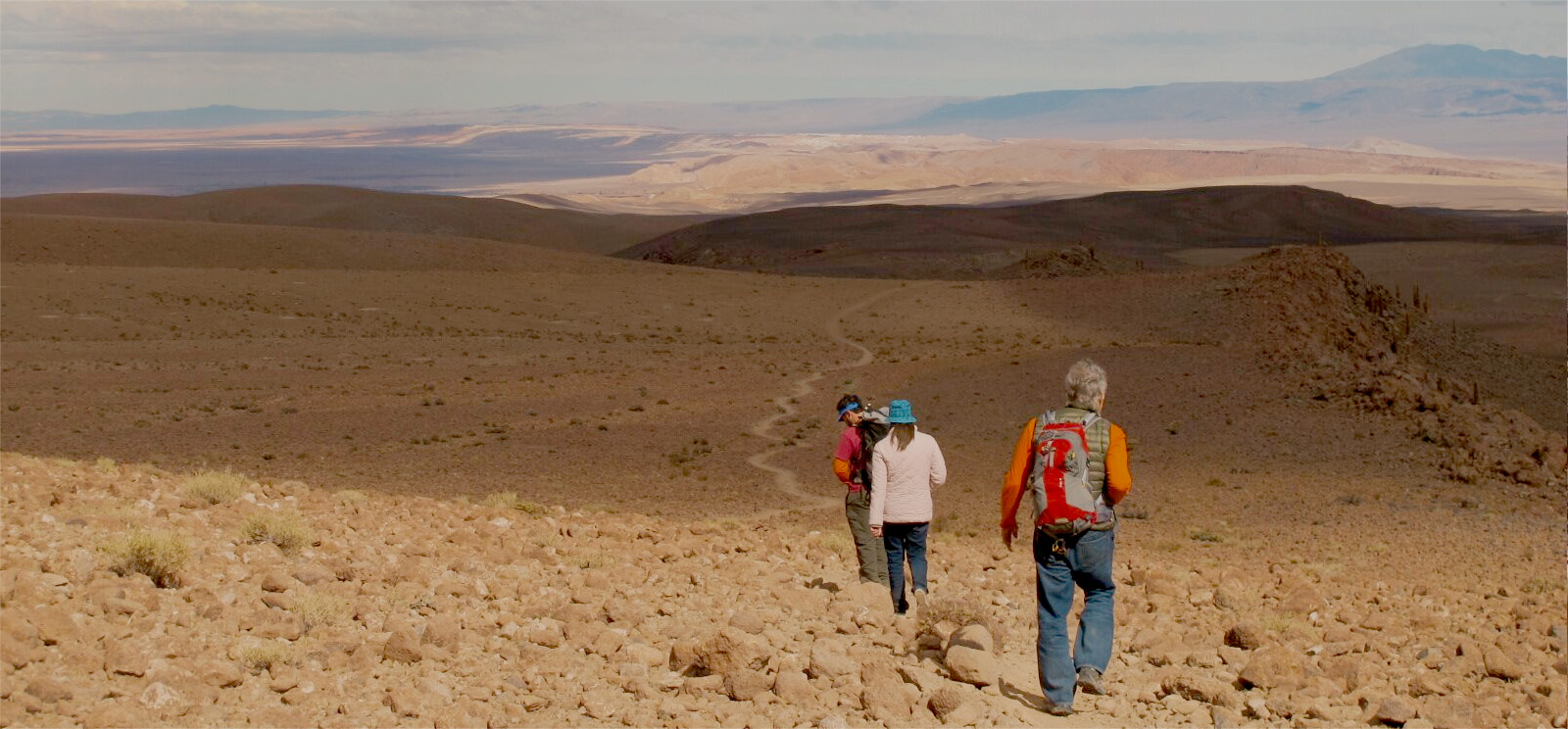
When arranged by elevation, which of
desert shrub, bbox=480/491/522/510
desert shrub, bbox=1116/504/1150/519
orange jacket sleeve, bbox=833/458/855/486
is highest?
orange jacket sleeve, bbox=833/458/855/486

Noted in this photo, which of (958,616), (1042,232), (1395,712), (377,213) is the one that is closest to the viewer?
(1395,712)

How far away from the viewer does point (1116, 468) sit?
624cm

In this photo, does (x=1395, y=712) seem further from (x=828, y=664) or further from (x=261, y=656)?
(x=261, y=656)

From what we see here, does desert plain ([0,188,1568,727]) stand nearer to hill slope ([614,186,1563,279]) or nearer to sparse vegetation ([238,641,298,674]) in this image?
sparse vegetation ([238,641,298,674])

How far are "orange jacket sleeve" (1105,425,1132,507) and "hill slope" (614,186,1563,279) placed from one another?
44079 mm

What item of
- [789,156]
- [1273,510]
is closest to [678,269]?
[1273,510]

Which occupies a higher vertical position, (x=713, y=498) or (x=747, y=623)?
(x=747, y=623)

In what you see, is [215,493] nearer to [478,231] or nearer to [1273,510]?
[1273,510]

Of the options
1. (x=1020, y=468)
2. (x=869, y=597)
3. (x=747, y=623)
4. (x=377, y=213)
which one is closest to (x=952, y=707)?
(x=1020, y=468)

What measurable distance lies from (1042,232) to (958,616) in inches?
2688

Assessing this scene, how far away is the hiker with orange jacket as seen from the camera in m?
6.25

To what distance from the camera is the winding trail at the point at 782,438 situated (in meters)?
15.9

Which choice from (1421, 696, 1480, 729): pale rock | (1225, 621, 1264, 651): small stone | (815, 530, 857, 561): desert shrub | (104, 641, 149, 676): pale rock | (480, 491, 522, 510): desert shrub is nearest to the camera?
(104, 641, 149, 676): pale rock

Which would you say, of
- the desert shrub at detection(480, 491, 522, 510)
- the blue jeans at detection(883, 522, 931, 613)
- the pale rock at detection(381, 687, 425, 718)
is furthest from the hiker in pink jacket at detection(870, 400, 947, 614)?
the desert shrub at detection(480, 491, 522, 510)
